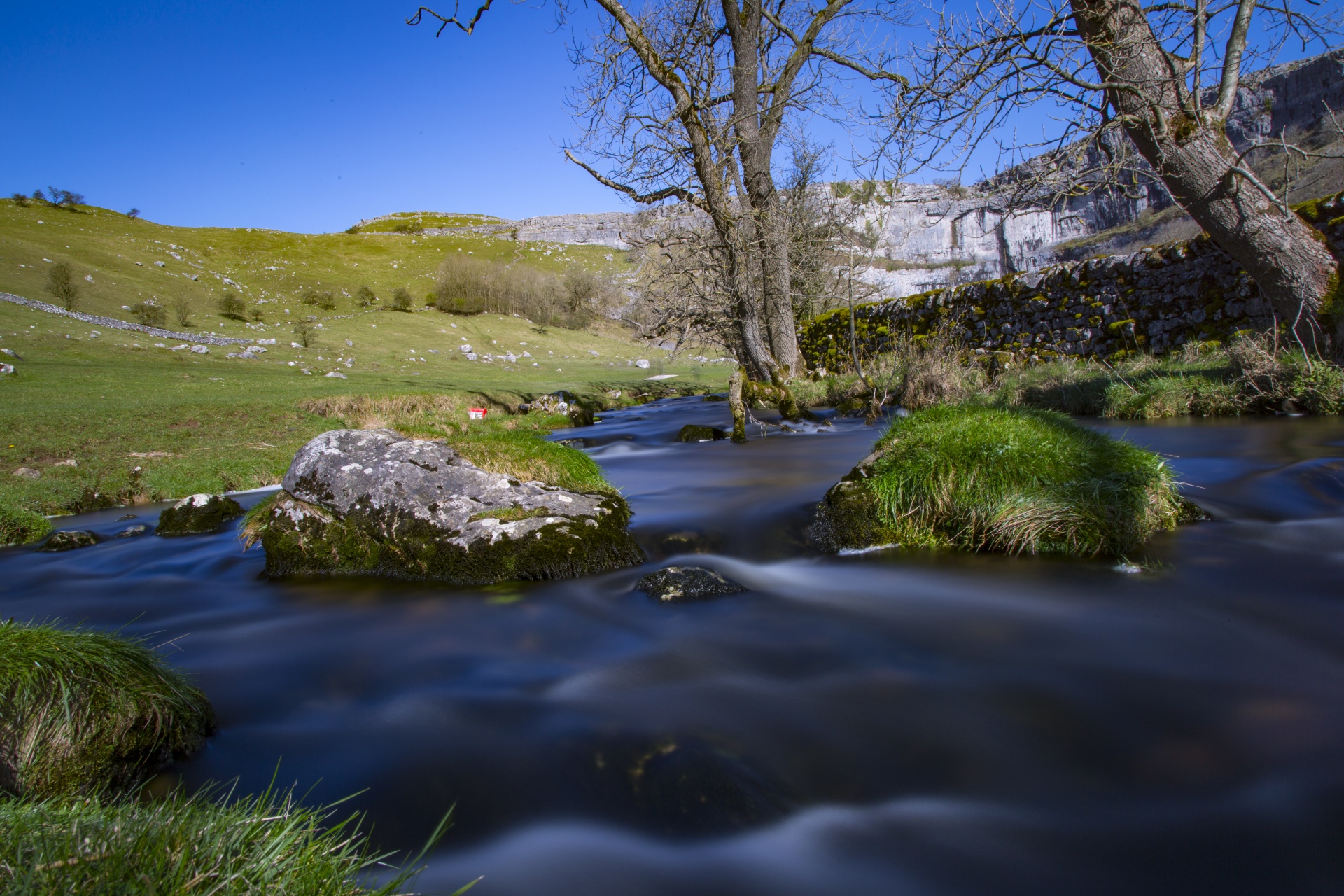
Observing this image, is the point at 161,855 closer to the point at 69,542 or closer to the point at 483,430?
the point at 69,542

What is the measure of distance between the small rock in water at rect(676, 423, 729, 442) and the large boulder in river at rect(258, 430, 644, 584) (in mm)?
6756

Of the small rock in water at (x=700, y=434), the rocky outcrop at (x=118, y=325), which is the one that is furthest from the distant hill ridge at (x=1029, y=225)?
the rocky outcrop at (x=118, y=325)

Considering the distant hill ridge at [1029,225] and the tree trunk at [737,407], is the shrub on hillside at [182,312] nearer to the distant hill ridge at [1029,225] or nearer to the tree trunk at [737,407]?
the distant hill ridge at [1029,225]

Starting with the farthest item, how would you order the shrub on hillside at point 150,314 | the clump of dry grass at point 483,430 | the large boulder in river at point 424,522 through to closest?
the shrub on hillside at point 150,314, the clump of dry grass at point 483,430, the large boulder in river at point 424,522

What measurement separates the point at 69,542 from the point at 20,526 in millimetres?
963

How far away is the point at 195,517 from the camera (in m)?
6.91

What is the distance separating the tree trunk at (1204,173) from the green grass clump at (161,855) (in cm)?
905

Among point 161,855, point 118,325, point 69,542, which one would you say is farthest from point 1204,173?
point 118,325

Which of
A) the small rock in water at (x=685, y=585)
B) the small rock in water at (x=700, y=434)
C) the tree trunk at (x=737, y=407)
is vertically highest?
the tree trunk at (x=737, y=407)

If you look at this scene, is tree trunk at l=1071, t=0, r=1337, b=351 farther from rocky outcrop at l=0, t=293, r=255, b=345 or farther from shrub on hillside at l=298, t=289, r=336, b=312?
shrub on hillside at l=298, t=289, r=336, b=312

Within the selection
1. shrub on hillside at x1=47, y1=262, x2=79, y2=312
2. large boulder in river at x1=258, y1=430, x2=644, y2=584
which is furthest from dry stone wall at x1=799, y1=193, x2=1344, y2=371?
shrub on hillside at x1=47, y1=262, x2=79, y2=312

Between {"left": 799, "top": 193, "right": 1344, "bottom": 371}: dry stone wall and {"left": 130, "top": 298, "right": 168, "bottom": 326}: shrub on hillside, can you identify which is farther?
{"left": 130, "top": 298, "right": 168, "bottom": 326}: shrub on hillside

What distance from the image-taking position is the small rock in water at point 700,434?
1223 cm

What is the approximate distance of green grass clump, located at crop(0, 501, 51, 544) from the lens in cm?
679
